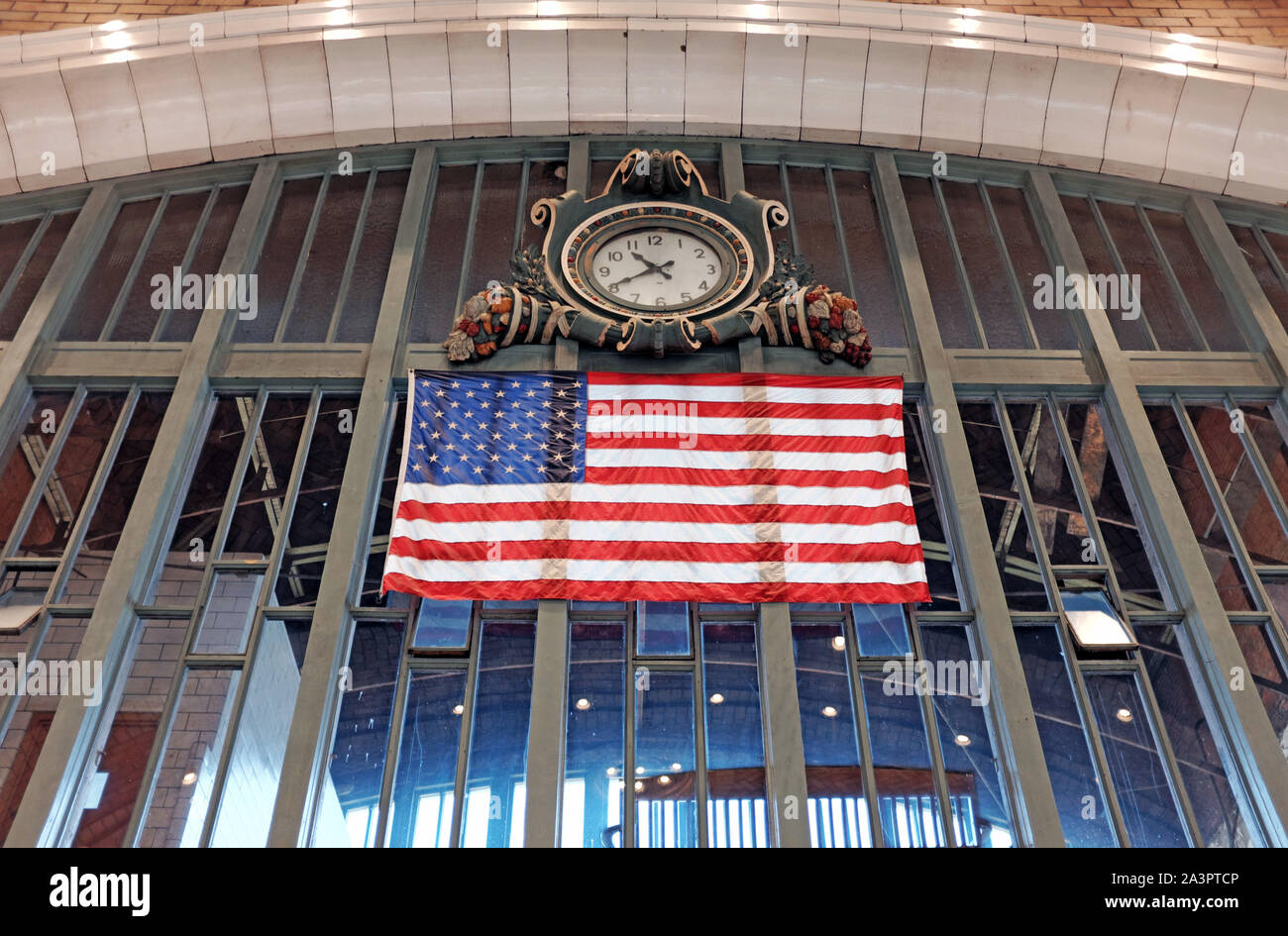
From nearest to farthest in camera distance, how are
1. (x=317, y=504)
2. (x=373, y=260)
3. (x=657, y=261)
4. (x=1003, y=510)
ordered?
1. (x=317, y=504)
2. (x=1003, y=510)
3. (x=657, y=261)
4. (x=373, y=260)

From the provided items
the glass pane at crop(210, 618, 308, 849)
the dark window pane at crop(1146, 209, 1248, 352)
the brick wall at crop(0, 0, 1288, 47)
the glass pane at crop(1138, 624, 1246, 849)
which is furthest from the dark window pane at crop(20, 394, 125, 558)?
the dark window pane at crop(1146, 209, 1248, 352)

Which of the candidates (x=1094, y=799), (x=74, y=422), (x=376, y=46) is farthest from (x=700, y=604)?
(x=376, y=46)

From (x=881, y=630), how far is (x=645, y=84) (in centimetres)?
648

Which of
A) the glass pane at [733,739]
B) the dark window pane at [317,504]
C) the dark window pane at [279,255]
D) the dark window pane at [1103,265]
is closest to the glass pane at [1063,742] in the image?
Result: the glass pane at [733,739]

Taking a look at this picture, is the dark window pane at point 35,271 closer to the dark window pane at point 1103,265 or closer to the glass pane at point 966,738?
the glass pane at point 966,738

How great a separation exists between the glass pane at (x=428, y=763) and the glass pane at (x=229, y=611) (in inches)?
53.1

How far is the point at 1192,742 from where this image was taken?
8.84 m

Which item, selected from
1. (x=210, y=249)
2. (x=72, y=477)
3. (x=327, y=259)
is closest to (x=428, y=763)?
(x=72, y=477)

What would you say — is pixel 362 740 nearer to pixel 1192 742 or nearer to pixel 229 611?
pixel 229 611

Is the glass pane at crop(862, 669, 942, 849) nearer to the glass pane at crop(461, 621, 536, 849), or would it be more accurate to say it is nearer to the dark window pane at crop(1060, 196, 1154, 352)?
the glass pane at crop(461, 621, 536, 849)

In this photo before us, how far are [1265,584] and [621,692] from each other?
498cm

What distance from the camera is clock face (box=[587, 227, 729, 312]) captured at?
37.0ft

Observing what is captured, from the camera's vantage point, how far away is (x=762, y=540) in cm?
978
